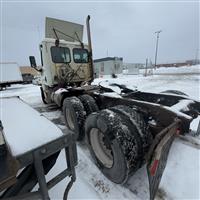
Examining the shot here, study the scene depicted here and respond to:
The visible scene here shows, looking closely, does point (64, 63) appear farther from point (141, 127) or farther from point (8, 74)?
point (8, 74)

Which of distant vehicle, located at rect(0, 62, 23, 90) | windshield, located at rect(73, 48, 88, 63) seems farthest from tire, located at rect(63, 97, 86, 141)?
distant vehicle, located at rect(0, 62, 23, 90)

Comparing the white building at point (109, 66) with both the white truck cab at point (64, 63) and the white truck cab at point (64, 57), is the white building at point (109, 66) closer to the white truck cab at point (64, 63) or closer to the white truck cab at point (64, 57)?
the white truck cab at point (64, 57)

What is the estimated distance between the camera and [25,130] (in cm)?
143

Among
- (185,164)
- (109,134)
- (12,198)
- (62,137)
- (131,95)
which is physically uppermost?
(131,95)

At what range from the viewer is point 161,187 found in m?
1.97

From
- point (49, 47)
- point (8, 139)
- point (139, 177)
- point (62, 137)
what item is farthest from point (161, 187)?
point (49, 47)

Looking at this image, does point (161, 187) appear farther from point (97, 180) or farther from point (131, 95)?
point (131, 95)

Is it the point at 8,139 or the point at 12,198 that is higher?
the point at 8,139

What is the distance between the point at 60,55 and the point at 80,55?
812mm

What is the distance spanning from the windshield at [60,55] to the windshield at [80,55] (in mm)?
280

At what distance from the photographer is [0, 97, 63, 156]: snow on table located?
1210 millimetres

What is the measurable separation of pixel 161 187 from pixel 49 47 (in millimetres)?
4541

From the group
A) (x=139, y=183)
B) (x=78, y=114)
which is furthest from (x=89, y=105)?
(x=139, y=183)

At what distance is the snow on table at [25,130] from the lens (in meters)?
1.21
